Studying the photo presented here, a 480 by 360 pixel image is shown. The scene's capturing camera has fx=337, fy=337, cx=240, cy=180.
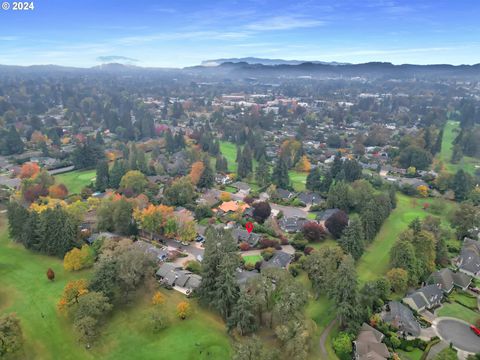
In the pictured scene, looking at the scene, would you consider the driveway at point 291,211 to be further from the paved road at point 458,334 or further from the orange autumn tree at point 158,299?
the orange autumn tree at point 158,299

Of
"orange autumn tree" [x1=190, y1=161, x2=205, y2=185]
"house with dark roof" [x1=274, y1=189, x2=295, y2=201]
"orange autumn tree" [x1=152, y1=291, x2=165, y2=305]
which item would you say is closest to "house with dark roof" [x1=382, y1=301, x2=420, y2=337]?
"orange autumn tree" [x1=152, y1=291, x2=165, y2=305]

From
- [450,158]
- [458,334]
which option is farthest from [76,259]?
[450,158]

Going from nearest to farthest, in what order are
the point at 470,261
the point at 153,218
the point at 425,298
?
the point at 425,298
the point at 470,261
the point at 153,218

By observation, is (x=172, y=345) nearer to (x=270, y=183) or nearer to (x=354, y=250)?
(x=354, y=250)

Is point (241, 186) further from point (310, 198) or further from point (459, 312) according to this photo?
point (459, 312)

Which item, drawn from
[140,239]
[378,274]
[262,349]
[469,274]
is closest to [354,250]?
[378,274]

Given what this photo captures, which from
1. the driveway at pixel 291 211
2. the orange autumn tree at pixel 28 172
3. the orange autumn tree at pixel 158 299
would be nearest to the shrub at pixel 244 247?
the driveway at pixel 291 211

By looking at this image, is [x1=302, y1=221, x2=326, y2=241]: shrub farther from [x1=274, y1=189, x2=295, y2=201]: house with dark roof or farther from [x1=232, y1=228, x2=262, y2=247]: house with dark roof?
[x1=274, y1=189, x2=295, y2=201]: house with dark roof
